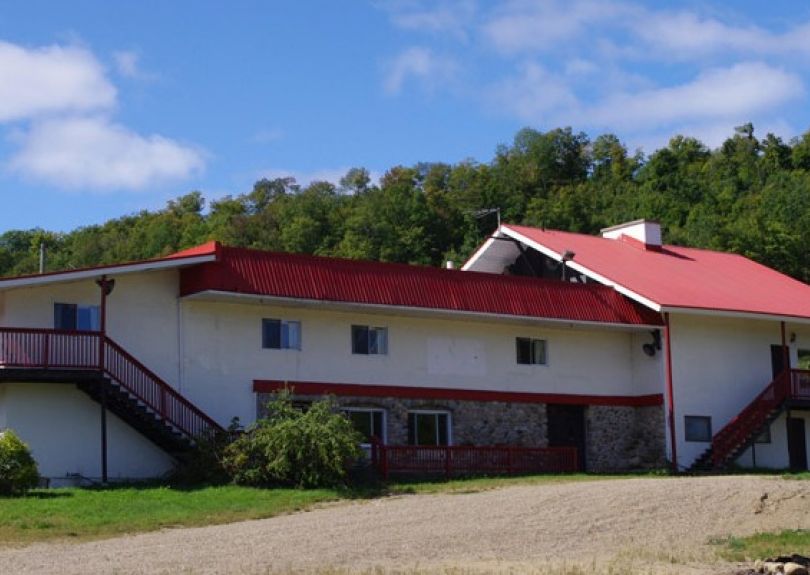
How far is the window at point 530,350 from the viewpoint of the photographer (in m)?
42.3

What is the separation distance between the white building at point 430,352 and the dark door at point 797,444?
0.24 feet

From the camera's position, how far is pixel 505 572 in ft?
66.3

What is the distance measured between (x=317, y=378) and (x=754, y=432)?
14989mm

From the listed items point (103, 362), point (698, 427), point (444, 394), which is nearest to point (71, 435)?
point (103, 362)

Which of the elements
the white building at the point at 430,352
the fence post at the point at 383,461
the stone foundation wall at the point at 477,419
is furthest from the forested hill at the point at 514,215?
the fence post at the point at 383,461

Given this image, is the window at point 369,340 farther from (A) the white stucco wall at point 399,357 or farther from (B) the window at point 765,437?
(B) the window at point 765,437

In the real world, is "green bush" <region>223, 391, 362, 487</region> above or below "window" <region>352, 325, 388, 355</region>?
below

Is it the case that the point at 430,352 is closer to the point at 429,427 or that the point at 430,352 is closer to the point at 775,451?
the point at 429,427

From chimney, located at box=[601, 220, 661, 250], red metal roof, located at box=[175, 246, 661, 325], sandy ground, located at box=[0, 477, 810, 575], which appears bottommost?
sandy ground, located at box=[0, 477, 810, 575]

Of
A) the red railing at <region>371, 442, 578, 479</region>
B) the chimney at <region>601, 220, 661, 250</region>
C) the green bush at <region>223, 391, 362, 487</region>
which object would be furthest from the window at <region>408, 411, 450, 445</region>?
the chimney at <region>601, 220, 661, 250</region>

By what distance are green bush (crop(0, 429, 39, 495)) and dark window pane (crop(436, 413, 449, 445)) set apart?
13.5 metres

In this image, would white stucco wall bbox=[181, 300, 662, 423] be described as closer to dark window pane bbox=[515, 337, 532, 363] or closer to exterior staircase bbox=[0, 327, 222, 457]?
dark window pane bbox=[515, 337, 532, 363]

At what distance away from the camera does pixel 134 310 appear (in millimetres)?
35656

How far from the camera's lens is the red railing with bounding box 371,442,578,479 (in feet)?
119
